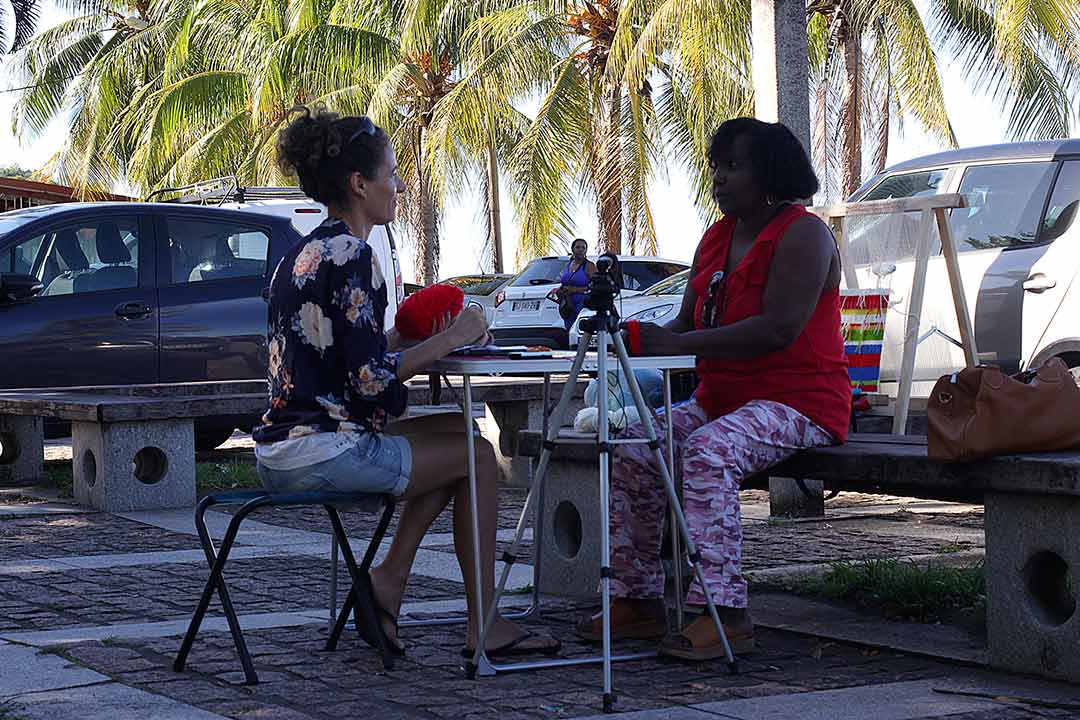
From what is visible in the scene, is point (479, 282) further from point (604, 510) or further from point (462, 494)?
point (604, 510)

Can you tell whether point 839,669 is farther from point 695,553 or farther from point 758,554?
point 758,554

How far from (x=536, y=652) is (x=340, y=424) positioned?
3.26 feet

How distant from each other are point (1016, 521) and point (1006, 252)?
564cm

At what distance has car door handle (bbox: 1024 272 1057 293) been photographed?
984 cm

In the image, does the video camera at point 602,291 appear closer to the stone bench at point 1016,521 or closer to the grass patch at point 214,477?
the stone bench at point 1016,521

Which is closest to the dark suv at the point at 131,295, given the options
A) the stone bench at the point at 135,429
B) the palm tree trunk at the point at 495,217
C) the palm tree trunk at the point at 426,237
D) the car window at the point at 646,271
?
the stone bench at the point at 135,429

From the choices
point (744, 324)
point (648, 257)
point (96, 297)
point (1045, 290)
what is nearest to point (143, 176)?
point (648, 257)

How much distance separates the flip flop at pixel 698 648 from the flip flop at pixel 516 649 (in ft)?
1.12

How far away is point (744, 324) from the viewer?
17.3ft

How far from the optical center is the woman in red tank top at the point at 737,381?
5102 mm

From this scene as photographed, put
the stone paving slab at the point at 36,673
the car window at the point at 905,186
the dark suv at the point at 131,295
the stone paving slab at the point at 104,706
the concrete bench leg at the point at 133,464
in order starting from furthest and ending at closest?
the car window at the point at 905,186 → the dark suv at the point at 131,295 → the concrete bench leg at the point at 133,464 → the stone paving slab at the point at 36,673 → the stone paving slab at the point at 104,706

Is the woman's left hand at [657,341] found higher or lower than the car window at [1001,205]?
lower

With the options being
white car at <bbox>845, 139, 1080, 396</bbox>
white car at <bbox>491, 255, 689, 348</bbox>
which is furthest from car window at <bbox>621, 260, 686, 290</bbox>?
white car at <bbox>845, 139, 1080, 396</bbox>

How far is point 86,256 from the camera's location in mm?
10844
